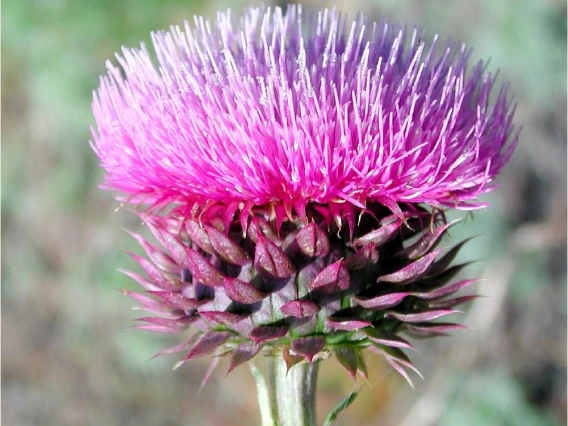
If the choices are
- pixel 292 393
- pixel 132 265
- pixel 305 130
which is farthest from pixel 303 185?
pixel 132 265

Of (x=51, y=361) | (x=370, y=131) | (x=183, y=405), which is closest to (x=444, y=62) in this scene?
(x=370, y=131)

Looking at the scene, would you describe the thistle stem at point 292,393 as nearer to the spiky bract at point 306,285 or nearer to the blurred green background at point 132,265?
the spiky bract at point 306,285

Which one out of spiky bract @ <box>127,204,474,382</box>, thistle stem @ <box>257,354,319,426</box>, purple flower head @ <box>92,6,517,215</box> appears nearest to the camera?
purple flower head @ <box>92,6,517,215</box>

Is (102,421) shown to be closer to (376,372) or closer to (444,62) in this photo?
(376,372)

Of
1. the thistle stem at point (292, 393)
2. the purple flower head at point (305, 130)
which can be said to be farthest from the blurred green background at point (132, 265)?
the purple flower head at point (305, 130)

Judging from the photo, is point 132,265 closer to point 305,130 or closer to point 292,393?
point 292,393

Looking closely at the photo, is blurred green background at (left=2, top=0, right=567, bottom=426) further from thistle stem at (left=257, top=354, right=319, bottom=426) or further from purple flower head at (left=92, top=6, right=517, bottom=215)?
purple flower head at (left=92, top=6, right=517, bottom=215)

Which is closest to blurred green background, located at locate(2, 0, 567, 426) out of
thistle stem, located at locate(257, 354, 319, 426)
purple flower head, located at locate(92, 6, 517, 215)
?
thistle stem, located at locate(257, 354, 319, 426)
